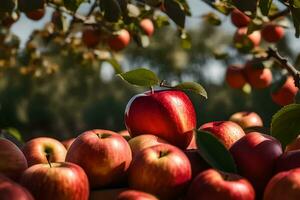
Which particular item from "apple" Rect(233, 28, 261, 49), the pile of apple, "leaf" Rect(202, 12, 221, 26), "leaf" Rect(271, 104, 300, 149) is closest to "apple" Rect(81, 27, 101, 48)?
"leaf" Rect(202, 12, 221, 26)

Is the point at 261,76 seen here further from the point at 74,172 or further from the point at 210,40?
the point at 210,40

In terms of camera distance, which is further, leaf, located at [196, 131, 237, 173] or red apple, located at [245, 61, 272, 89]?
red apple, located at [245, 61, 272, 89]

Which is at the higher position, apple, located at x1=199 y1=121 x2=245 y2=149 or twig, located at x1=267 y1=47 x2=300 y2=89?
apple, located at x1=199 y1=121 x2=245 y2=149

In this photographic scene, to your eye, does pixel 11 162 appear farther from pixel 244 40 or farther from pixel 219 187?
pixel 244 40

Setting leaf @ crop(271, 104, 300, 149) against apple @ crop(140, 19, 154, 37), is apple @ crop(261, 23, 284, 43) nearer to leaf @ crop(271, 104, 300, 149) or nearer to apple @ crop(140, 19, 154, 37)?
apple @ crop(140, 19, 154, 37)

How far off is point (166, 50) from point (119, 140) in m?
31.3

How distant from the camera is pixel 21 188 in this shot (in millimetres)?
Result: 1132

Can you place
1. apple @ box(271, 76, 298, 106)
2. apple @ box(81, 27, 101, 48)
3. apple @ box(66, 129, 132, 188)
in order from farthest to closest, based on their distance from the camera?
1. apple @ box(81, 27, 101, 48)
2. apple @ box(271, 76, 298, 106)
3. apple @ box(66, 129, 132, 188)

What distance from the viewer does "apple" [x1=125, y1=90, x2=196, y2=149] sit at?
153 centimetres

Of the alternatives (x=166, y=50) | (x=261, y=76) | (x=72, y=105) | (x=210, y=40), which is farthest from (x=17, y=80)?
(x=261, y=76)

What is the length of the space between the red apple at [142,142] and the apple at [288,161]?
278 millimetres

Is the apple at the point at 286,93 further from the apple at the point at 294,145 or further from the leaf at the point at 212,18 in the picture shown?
the apple at the point at 294,145

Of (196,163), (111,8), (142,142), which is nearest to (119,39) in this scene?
(111,8)

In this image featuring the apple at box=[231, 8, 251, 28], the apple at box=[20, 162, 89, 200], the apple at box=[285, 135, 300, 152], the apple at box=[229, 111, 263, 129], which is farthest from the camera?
the apple at box=[231, 8, 251, 28]
